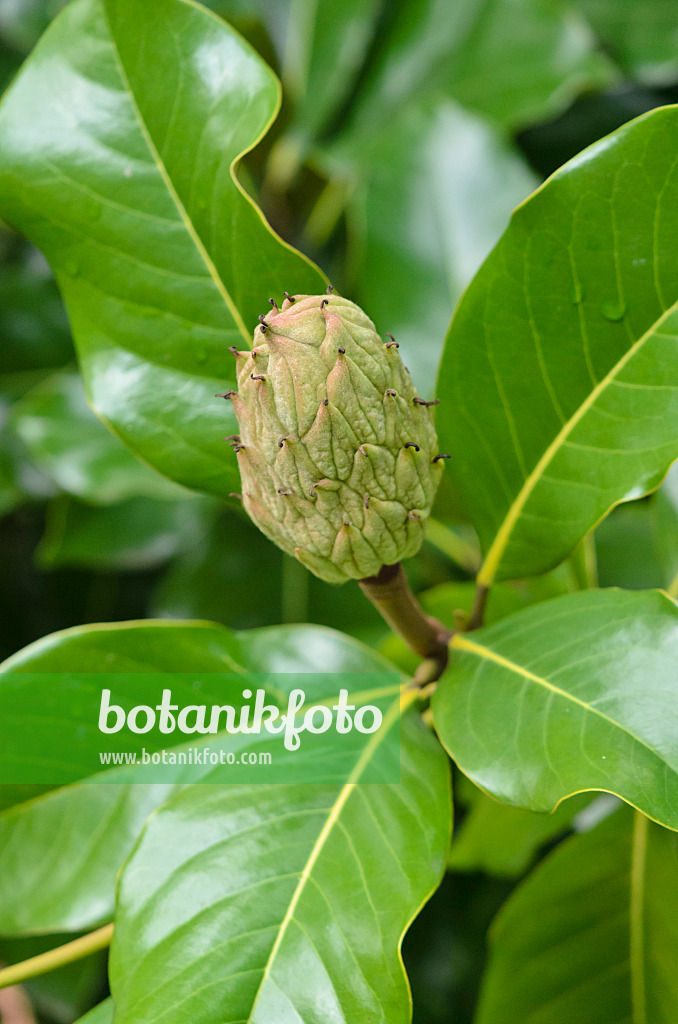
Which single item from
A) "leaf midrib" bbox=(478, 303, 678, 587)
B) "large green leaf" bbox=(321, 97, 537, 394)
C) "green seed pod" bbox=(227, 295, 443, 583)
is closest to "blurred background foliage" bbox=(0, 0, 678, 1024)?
"large green leaf" bbox=(321, 97, 537, 394)

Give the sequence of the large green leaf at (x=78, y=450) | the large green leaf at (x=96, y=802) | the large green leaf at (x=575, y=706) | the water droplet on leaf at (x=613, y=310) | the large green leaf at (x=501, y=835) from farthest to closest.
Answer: the large green leaf at (x=78, y=450) < the large green leaf at (x=501, y=835) < the large green leaf at (x=96, y=802) < the water droplet on leaf at (x=613, y=310) < the large green leaf at (x=575, y=706)

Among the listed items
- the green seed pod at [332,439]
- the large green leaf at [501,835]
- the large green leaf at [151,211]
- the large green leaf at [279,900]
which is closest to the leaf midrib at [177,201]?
the large green leaf at [151,211]

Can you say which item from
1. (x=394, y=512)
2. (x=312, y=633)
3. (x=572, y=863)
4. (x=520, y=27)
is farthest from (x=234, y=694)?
(x=520, y=27)

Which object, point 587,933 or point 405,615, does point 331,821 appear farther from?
point 587,933

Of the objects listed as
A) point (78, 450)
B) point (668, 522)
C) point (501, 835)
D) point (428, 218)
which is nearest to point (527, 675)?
point (668, 522)

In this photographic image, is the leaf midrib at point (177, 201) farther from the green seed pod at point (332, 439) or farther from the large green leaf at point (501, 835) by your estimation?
the large green leaf at point (501, 835)

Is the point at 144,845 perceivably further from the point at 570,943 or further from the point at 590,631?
the point at 570,943
